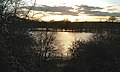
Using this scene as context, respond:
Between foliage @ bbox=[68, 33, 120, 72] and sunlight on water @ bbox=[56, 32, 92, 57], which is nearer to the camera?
foliage @ bbox=[68, 33, 120, 72]

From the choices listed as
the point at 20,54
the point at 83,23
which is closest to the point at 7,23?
the point at 20,54

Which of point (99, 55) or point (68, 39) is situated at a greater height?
point (99, 55)

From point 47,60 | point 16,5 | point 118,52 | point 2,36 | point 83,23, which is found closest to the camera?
point 2,36

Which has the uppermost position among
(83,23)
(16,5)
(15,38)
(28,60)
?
(16,5)

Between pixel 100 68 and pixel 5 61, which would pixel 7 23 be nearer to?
pixel 5 61

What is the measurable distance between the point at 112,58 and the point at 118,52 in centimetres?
125

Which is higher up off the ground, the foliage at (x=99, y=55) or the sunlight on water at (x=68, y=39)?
the foliage at (x=99, y=55)

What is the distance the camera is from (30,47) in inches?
437

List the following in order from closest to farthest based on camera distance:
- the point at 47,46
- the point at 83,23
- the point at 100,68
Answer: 1. the point at 100,68
2. the point at 47,46
3. the point at 83,23

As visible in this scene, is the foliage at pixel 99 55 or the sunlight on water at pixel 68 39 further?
the sunlight on water at pixel 68 39

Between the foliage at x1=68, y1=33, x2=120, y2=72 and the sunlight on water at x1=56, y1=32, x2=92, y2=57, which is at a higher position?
the foliage at x1=68, y1=33, x2=120, y2=72

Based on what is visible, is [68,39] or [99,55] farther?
[68,39]

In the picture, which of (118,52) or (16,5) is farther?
(118,52)

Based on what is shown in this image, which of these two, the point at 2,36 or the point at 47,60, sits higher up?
the point at 2,36
